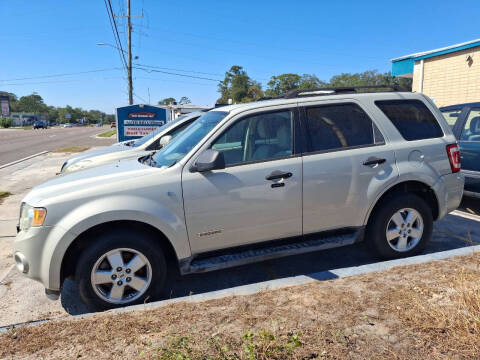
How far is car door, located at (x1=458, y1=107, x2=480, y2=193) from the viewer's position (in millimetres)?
6070

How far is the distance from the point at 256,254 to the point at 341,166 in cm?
126

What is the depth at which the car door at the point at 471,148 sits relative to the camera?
6070 millimetres

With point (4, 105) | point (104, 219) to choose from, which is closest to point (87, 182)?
point (104, 219)

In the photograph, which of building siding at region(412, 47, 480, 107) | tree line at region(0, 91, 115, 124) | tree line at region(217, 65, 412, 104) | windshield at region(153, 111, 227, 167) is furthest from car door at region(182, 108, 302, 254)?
tree line at region(0, 91, 115, 124)

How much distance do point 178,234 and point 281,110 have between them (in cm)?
167

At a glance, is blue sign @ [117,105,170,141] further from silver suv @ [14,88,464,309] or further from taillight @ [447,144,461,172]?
taillight @ [447,144,461,172]

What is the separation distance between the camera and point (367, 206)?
4047 mm

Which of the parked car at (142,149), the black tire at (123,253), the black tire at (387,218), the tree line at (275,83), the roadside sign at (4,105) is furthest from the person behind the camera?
the roadside sign at (4,105)

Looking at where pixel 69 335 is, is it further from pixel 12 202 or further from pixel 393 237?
pixel 12 202

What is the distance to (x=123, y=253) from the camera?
11.1 ft

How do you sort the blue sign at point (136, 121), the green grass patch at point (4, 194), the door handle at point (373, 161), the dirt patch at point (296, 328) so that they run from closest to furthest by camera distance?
the dirt patch at point (296, 328)
the door handle at point (373, 161)
the green grass patch at point (4, 194)
the blue sign at point (136, 121)

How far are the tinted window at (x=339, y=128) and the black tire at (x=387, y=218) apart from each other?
68 centimetres

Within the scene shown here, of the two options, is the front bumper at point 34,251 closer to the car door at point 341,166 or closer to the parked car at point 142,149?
the car door at point 341,166

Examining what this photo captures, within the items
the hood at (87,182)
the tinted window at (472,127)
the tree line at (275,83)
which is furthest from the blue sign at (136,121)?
the tree line at (275,83)
